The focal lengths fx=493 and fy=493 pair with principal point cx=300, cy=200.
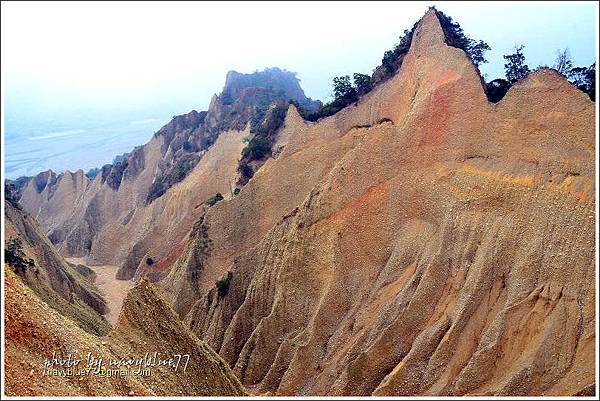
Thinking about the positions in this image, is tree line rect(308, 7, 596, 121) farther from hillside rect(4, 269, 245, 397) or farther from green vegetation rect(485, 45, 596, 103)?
hillside rect(4, 269, 245, 397)

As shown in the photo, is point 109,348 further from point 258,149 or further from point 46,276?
point 258,149

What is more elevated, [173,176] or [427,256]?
[427,256]

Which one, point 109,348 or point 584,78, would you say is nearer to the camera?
point 109,348

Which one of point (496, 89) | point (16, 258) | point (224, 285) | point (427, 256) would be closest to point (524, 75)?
point (496, 89)

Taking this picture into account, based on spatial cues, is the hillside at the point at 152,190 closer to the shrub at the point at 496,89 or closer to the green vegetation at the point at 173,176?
the green vegetation at the point at 173,176

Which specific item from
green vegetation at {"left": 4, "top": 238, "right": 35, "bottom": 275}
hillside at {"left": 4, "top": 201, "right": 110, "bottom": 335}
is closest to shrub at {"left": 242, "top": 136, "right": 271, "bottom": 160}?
hillside at {"left": 4, "top": 201, "right": 110, "bottom": 335}

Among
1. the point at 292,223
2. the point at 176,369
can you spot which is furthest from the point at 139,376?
the point at 292,223

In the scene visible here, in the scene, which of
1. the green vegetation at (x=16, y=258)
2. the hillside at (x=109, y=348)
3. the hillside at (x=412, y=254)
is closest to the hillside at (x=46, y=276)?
the green vegetation at (x=16, y=258)
